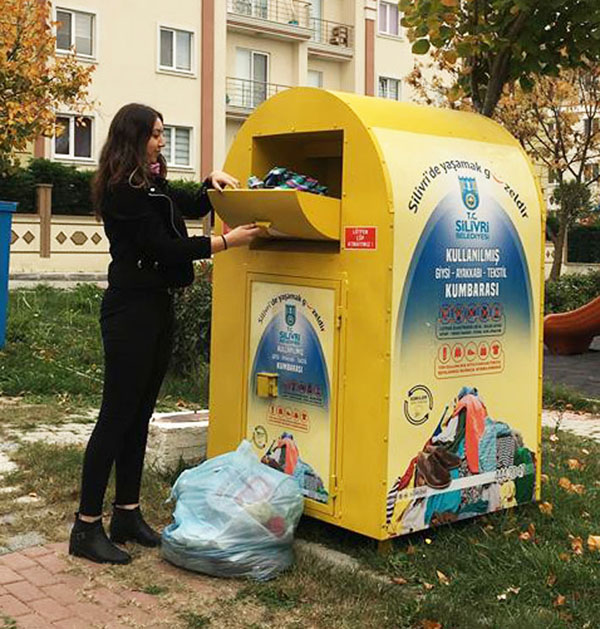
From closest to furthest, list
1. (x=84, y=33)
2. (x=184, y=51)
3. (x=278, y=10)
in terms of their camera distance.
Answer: (x=84, y=33), (x=184, y=51), (x=278, y=10)

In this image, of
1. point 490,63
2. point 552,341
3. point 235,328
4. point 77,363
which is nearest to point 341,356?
point 235,328

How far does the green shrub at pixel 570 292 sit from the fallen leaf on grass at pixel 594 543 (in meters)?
12.0

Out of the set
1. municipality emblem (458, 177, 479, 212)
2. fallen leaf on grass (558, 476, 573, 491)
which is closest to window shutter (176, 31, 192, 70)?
fallen leaf on grass (558, 476, 573, 491)

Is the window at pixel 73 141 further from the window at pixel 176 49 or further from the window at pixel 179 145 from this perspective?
the window at pixel 176 49

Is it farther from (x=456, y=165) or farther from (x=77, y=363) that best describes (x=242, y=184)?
(x=77, y=363)

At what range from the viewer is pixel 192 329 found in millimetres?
8336

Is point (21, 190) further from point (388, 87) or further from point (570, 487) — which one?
point (570, 487)

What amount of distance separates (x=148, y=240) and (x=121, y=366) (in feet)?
1.87

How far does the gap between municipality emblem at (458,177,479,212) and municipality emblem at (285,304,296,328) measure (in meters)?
0.93

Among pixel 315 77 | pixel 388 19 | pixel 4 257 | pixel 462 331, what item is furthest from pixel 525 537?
pixel 388 19

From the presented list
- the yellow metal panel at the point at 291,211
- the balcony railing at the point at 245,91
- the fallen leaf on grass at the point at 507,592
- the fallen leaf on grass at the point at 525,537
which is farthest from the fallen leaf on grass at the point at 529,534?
the balcony railing at the point at 245,91

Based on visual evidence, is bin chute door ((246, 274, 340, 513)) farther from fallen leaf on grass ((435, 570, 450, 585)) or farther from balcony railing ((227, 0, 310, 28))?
balcony railing ((227, 0, 310, 28))

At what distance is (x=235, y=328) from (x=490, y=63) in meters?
2.35

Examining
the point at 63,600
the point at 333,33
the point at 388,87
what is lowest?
the point at 63,600
